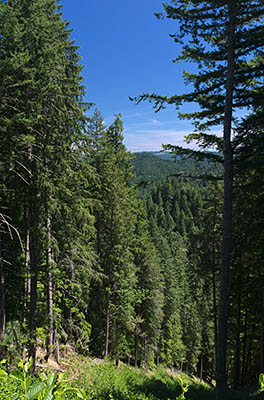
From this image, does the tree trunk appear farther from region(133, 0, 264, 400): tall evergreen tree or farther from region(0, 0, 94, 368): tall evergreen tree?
region(0, 0, 94, 368): tall evergreen tree

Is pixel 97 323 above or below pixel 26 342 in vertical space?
below

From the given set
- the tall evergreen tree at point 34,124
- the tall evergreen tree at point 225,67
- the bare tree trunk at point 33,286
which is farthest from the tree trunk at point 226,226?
the bare tree trunk at point 33,286

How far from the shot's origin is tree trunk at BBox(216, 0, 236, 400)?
708 centimetres

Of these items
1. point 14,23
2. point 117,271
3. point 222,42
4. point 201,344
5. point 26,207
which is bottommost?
point 201,344

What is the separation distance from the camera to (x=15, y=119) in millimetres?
7957

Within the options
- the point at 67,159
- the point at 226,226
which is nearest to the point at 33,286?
the point at 67,159

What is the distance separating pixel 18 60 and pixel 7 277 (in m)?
7.12

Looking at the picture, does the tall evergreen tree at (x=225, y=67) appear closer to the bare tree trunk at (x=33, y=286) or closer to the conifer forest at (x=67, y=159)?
the conifer forest at (x=67, y=159)

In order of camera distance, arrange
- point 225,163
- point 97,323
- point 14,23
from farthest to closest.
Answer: point 97,323
point 14,23
point 225,163

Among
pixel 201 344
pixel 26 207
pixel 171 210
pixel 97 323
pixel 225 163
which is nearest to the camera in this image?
pixel 225 163

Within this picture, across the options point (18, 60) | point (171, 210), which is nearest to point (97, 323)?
point (18, 60)

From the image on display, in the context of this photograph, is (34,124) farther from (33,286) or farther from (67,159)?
(33,286)

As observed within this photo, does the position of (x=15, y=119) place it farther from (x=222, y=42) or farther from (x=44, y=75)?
(x=222, y=42)

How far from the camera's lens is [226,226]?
7.35m
